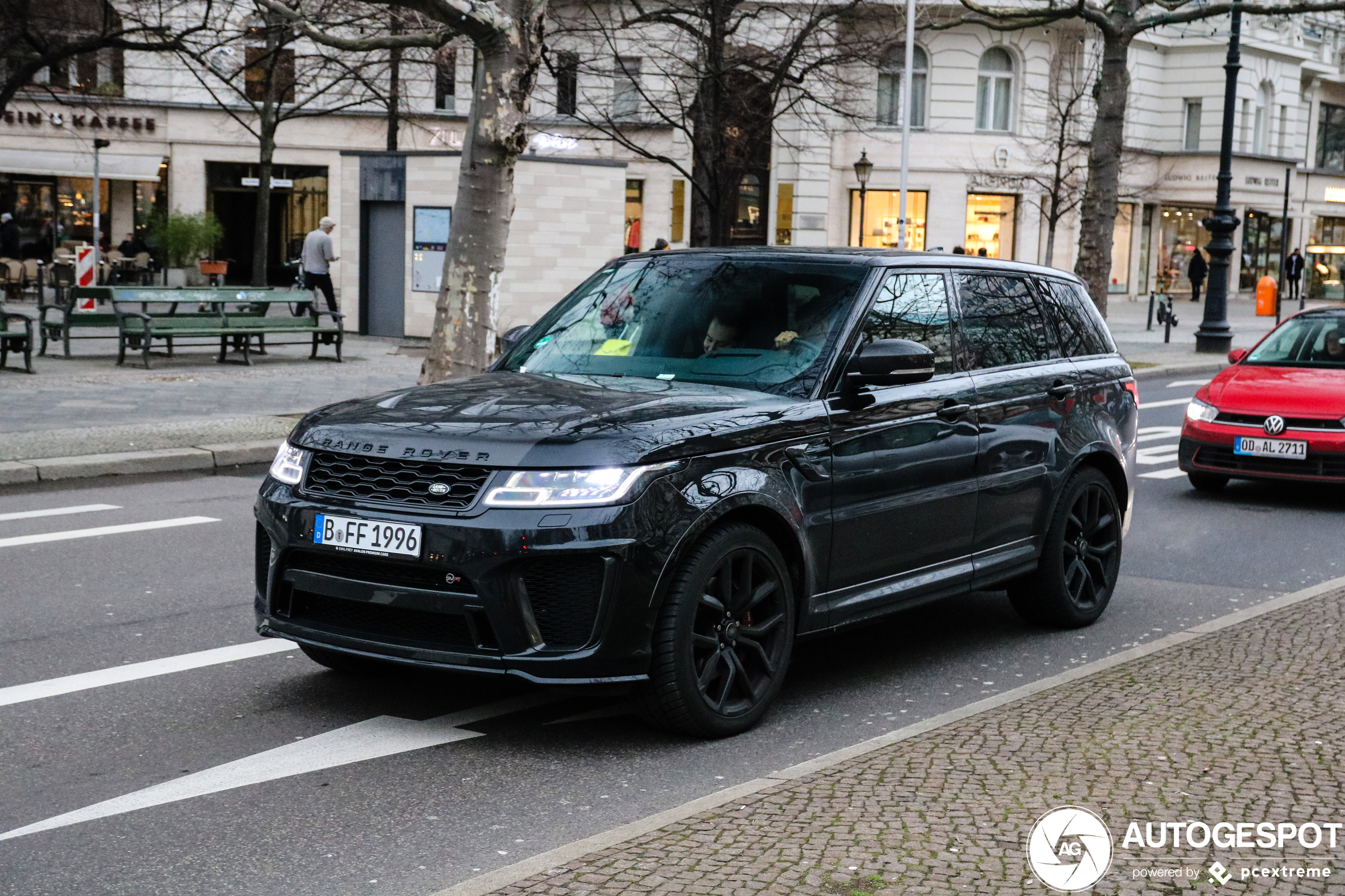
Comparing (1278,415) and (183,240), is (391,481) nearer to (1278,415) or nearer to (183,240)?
(1278,415)

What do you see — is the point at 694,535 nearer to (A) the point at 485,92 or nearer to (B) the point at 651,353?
(B) the point at 651,353

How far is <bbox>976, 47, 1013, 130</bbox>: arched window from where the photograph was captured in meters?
48.9

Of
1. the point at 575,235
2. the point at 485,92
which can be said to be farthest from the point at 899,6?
the point at 485,92

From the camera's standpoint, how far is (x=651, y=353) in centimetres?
623

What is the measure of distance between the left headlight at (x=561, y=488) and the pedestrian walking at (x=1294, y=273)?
51.7 m

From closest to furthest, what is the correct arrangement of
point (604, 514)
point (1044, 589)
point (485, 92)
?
point (604, 514)
point (1044, 589)
point (485, 92)

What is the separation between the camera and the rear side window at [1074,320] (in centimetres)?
756

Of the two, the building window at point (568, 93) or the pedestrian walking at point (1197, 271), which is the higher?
the building window at point (568, 93)

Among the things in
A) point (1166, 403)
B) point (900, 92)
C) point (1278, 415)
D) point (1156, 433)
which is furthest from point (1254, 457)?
point (900, 92)

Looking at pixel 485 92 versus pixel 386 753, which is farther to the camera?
pixel 485 92

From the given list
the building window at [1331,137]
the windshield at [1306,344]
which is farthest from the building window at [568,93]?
the building window at [1331,137]

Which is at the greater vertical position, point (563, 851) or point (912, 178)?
point (912, 178)

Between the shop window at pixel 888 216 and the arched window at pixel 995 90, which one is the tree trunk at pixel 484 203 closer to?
the shop window at pixel 888 216

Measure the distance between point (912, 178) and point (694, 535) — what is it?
44700mm
